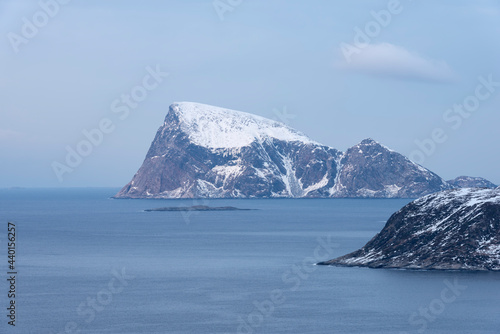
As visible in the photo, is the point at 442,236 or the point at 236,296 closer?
the point at 236,296

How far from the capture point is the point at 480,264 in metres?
109

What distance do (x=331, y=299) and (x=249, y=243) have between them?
79.9 metres

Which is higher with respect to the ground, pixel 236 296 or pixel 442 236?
pixel 442 236

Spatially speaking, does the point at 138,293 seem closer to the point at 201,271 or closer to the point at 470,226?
the point at 201,271

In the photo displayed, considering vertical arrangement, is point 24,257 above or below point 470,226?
below

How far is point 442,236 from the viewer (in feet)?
376

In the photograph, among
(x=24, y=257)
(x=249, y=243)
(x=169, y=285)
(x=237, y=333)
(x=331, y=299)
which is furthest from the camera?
(x=249, y=243)

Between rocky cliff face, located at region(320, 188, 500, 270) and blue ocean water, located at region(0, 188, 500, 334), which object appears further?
rocky cliff face, located at region(320, 188, 500, 270)

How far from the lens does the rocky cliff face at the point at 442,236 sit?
111m

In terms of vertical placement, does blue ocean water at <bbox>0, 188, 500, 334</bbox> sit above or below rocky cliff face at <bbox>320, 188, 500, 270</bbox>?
below

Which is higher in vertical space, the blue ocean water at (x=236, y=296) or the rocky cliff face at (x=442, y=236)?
the rocky cliff face at (x=442, y=236)

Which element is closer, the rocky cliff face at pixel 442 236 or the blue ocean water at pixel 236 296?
the blue ocean water at pixel 236 296

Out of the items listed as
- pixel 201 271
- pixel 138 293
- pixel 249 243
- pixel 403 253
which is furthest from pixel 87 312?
pixel 249 243

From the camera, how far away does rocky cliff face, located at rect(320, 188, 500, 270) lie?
11062 centimetres
